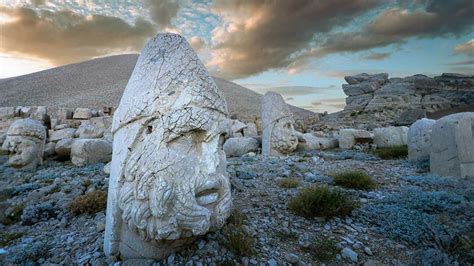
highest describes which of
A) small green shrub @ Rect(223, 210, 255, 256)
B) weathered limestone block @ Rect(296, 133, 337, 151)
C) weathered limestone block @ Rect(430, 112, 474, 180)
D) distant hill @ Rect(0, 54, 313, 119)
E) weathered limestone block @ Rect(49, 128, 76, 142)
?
distant hill @ Rect(0, 54, 313, 119)

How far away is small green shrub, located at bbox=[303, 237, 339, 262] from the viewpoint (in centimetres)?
278

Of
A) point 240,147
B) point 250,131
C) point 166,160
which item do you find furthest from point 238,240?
point 250,131

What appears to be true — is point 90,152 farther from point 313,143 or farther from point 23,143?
point 313,143

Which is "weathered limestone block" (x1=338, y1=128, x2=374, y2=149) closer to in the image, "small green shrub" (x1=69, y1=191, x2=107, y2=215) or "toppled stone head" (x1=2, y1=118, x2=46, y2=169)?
"small green shrub" (x1=69, y1=191, x2=107, y2=215)

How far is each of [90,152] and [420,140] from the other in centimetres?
1022

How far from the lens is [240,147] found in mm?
10758

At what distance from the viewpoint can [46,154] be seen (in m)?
10.3

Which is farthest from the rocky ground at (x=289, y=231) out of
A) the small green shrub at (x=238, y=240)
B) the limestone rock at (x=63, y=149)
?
the limestone rock at (x=63, y=149)

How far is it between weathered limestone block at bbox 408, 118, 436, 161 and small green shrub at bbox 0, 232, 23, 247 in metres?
8.82

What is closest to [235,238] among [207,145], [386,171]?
Answer: [207,145]

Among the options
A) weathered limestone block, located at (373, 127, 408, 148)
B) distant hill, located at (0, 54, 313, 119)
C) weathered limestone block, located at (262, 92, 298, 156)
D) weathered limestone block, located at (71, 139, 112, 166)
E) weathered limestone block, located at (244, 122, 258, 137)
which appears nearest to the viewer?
weathered limestone block, located at (71, 139, 112, 166)

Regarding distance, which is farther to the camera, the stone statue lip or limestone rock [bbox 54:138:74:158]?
limestone rock [bbox 54:138:74:158]

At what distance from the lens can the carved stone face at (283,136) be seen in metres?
9.44

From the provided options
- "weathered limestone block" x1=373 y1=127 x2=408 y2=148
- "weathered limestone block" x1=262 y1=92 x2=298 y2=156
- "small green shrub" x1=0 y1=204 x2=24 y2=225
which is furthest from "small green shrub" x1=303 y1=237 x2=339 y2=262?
"weathered limestone block" x1=373 y1=127 x2=408 y2=148
